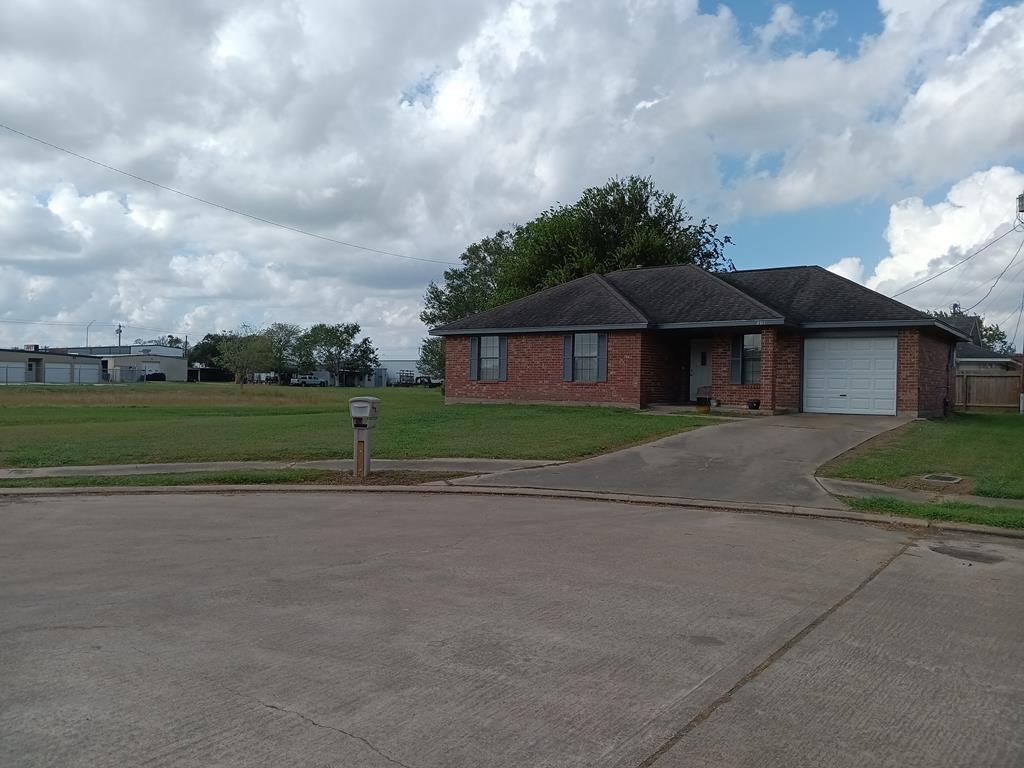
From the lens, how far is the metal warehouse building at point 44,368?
90.7 metres

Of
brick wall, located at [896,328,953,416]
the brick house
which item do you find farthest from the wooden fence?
brick wall, located at [896,328,953,416]

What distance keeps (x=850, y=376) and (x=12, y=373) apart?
307 feet

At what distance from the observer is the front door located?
83.4ft

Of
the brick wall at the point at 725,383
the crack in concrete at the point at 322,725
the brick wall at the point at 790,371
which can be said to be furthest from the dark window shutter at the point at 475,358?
the crack in concrete at the point at 322,725

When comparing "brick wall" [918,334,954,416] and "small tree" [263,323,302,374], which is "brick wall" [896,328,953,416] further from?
"small tree" [263,323,302,374]

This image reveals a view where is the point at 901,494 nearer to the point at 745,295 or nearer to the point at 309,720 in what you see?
the point at 309,720

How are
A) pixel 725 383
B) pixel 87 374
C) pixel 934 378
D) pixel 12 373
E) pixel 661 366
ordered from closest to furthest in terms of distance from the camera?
pixel 725 383
pixel 934 378
pixel 661 366
pixel 12 373
pixel 87 374

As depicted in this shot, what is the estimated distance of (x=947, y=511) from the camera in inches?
386

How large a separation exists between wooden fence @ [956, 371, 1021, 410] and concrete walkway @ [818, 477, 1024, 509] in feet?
84.3

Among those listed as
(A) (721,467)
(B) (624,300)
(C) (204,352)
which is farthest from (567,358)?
(C) (204,352)

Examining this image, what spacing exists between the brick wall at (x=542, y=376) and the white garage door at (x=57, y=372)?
83665mm

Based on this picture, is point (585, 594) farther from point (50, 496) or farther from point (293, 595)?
point (50, 496)

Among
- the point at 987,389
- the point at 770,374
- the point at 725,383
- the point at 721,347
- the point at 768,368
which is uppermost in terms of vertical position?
the point at 721,347

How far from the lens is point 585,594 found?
6.29 meters
